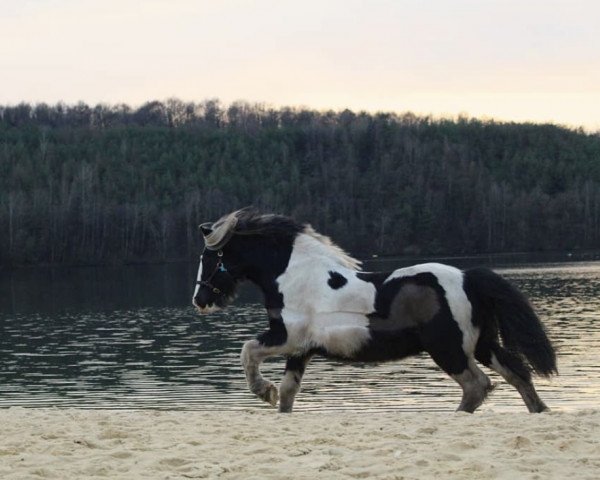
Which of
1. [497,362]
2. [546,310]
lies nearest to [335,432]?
[497,362]

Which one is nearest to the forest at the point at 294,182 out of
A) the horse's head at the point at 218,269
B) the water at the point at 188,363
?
the water at the point at 188,363

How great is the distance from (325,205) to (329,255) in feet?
466

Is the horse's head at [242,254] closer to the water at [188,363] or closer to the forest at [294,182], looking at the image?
the water at [188,363]

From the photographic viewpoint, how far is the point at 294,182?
524 ft

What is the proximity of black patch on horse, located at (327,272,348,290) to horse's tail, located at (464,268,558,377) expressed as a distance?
46.1 inches

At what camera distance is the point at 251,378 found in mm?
Answer: 10633

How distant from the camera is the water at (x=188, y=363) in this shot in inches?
928

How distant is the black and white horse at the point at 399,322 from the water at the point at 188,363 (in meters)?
9.75

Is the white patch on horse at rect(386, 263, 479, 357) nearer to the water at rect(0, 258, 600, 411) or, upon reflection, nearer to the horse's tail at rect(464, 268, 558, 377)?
the horse's tail at rect(464, 268, 558, 377)

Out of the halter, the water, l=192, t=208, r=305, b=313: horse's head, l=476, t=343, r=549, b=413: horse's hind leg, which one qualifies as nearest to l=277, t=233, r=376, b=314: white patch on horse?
l=192, t=208, r=305, b=313: horse's head

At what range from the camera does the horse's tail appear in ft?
34.1

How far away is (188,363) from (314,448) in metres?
24.8

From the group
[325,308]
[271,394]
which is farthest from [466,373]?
[271,394]

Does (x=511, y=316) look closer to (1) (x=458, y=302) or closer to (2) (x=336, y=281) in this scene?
(1) (x=458, y=302)
